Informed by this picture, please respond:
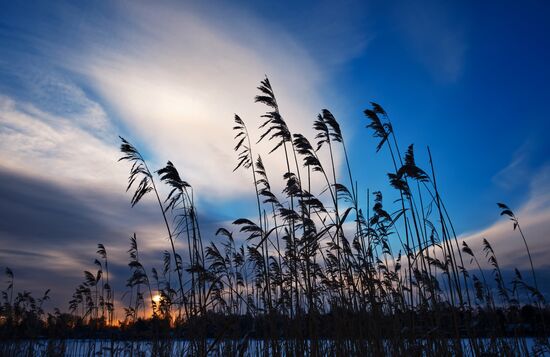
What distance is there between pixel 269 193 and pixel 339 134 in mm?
1497

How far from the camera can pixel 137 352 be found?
921 centimetres

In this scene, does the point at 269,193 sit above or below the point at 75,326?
above

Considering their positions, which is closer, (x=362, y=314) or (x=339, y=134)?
(x=362, y=314)

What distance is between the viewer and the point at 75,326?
12.1m

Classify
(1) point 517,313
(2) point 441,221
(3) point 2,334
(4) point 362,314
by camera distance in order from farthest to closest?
(3) point 2,334 < (1) point 517,313 < (4) point 362,314 < (2) point 441,221

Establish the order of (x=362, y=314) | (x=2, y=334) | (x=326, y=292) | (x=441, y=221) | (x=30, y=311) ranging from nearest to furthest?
(x=441, y=221)
(x=362, y=314)
(x=326, y=292)
(x=2, y=334)
(x=30, y=311)

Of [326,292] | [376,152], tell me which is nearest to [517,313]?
[326,292]

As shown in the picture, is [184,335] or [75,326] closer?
[184,335]

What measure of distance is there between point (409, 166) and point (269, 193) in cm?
224

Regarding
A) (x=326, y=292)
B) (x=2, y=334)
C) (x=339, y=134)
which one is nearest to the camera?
(x=339, y=134)

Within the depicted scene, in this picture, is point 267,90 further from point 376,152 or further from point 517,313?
point 517,313

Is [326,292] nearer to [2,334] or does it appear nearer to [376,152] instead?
[376,152]

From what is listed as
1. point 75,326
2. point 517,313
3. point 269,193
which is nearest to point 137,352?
point 75,326

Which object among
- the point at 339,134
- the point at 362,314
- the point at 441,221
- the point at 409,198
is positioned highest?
the point at 339,134
